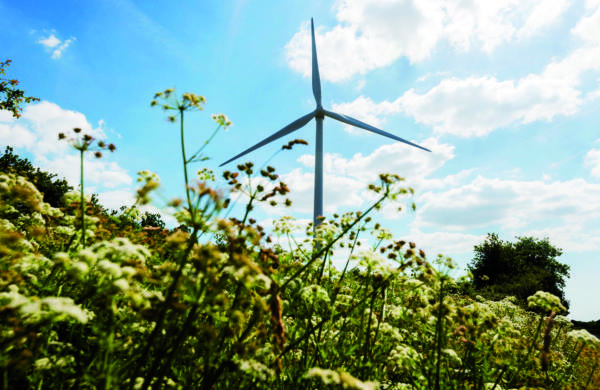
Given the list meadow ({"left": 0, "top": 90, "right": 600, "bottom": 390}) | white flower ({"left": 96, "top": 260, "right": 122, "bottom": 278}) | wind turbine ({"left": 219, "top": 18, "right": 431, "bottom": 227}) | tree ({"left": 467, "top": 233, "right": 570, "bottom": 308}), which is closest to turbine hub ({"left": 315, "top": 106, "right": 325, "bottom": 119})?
wind turbine ({"left": 219, "top": 18, "right": 431, "bottom": 227})

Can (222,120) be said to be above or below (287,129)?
below

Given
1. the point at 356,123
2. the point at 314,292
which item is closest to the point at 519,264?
the point at 356,123

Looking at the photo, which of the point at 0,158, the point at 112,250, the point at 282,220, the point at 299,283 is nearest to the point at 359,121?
the point at 282,220

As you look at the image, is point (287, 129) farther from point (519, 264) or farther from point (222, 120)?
point (519, 264)

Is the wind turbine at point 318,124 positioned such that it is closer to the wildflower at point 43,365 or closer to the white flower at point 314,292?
the white flower at point 314,292

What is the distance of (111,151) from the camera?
397 centimetres

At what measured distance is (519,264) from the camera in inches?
2484

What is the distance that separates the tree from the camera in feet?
166

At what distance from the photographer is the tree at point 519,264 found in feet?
166

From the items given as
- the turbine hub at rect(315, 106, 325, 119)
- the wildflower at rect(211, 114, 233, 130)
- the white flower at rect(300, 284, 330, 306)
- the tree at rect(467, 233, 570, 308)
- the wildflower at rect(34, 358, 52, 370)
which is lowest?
the wildflower at rect(34, 358, 52, 370)

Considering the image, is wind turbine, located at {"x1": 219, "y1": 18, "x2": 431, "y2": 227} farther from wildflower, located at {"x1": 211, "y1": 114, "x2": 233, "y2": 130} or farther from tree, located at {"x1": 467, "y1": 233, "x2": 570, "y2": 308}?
tree, located at {"x1": 467, "y1": 233, "x2": 570, "y2": 308}

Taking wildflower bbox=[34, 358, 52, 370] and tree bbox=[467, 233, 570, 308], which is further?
tree bbox=[467, 233, 570, 308]

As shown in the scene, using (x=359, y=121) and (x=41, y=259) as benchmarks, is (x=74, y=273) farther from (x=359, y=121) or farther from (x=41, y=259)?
(x=359, y=121)

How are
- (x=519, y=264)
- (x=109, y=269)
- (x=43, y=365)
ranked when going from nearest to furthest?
(x=109, y=269) → (x=43, y=365) → (x=519, y=264)
